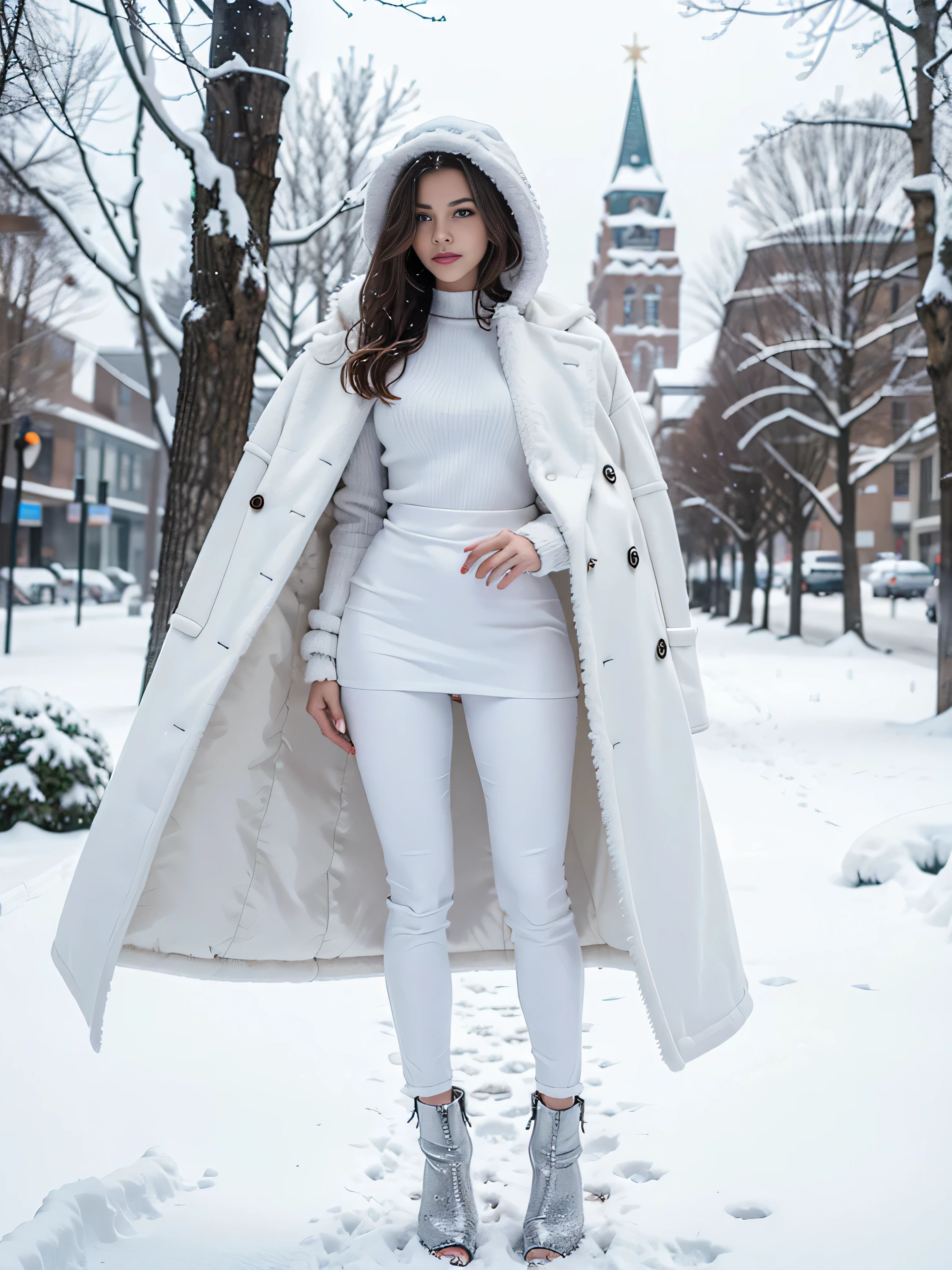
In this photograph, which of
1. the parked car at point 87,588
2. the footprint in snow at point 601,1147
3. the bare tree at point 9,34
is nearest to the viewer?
the footprint in snow at point 601,1147

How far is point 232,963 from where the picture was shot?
2.28m

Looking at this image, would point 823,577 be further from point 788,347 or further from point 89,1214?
point 89,1214

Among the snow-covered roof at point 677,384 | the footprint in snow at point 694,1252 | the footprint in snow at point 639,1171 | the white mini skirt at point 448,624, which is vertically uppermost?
the snow-covered roof at point 677,384

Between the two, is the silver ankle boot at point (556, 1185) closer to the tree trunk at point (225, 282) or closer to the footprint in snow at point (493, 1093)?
the footprint in snow at point (493, 1093)

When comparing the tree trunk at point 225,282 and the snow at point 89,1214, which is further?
the tree trunk at point 225,282

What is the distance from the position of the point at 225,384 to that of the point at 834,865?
3.92 meters

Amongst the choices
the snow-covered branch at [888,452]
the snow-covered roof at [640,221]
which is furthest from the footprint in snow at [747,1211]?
the snow-covered roof at [640,221]

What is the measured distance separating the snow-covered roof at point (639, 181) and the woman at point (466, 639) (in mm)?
78640

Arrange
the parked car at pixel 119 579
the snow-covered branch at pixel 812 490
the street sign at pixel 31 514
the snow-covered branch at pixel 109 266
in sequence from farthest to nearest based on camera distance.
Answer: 1. the parked car at pixel 119 579
2. the street sign at pixel 31 514
3. the snow-covered branch at pixel 812 490
4. the snow-covered branch at pixel 109 266

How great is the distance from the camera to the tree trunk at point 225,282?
509cm

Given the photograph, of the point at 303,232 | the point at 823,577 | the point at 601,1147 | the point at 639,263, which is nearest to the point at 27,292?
the point at 303,232

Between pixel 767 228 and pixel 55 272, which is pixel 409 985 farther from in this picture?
pixel 55 272

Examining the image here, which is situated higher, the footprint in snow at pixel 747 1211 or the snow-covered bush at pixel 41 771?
the snow-covered bush at pixel 41 771

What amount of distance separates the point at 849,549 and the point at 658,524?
14.4 meters
